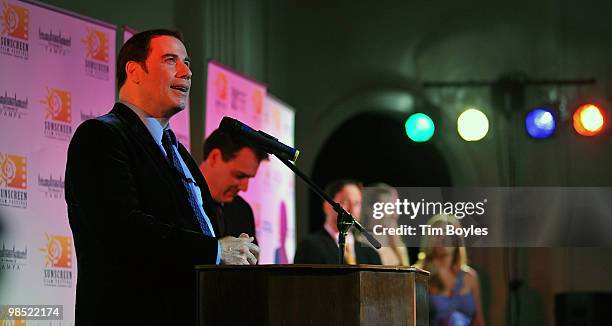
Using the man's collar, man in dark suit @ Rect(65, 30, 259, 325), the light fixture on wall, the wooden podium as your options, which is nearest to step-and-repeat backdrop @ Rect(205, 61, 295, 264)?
the light fixture on wall

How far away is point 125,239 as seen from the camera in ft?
10.4

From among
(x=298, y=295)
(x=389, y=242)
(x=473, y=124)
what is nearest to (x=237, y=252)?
(x=298, y=295)

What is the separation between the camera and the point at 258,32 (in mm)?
8227

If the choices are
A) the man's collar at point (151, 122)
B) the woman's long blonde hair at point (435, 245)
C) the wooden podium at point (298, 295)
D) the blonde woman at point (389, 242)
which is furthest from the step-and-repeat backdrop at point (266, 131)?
the wooden podium at point (298, 295)

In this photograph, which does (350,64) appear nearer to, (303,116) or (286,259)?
(303,116)

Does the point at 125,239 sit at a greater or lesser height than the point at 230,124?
lesser

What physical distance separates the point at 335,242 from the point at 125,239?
4.16 metres

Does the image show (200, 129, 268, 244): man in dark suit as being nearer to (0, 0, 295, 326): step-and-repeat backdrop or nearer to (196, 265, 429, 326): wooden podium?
(0, 0, 295, 326): step-and-repeat backdrop

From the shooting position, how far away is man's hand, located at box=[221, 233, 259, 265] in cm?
329

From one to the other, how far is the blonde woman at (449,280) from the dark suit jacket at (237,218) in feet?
6.48

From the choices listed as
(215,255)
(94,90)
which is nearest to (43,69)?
(94,90)

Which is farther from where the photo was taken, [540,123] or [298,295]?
[540,123]

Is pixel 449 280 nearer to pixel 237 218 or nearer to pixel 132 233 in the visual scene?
pixel 237 218

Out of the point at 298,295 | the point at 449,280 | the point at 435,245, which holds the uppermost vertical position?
the point at 435,245
